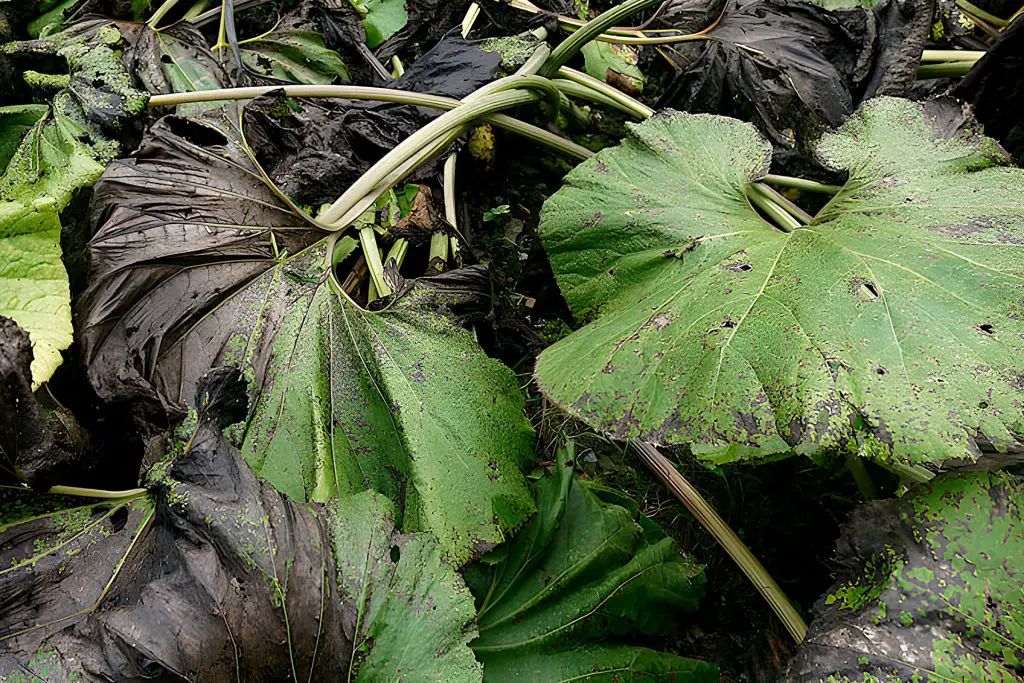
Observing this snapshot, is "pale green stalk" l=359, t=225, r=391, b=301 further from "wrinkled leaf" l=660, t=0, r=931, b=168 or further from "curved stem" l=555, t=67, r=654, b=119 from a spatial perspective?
"wrinkled leaf" l=660, t=0, r=931, b=168

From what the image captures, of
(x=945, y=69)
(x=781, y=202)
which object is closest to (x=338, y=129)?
(x=781, y=202)

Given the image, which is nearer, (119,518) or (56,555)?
(56,555)

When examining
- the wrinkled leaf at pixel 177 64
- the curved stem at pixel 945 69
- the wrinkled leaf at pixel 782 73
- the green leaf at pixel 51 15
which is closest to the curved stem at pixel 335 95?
the wrinkled leaf at pixel 177 64

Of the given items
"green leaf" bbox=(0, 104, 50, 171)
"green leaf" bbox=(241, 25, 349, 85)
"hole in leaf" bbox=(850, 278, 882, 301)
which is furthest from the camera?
"green leaf" bbox=(241, 25, 349, 85)

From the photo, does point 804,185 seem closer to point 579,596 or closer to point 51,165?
point 579,596

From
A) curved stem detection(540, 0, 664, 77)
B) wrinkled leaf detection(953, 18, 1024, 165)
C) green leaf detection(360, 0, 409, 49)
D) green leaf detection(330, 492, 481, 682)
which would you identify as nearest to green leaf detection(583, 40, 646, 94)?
curved stem detection(540, 0, 664, 77)
